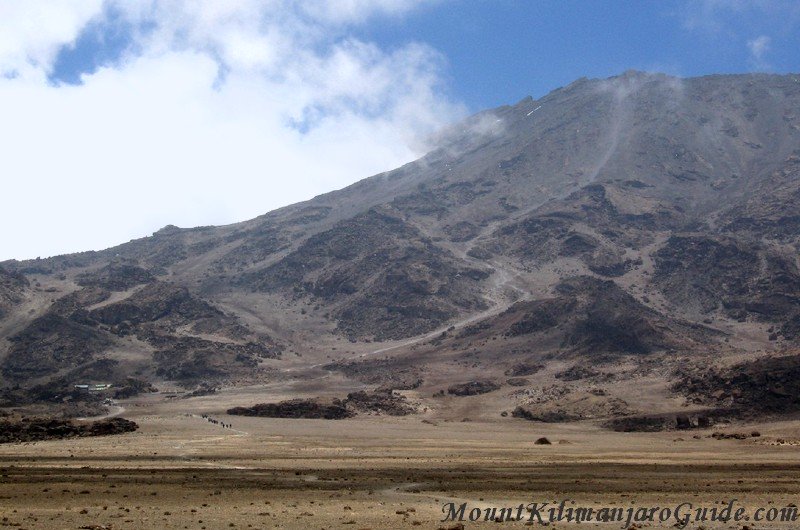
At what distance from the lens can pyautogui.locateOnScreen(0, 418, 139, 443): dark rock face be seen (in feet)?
221

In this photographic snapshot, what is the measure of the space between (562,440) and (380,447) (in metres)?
20.9

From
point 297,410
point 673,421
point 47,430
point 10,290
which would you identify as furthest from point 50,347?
point 673,421

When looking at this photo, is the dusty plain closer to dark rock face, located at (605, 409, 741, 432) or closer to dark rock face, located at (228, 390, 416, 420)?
dark rock face, located at (605, 409, 741, 432)

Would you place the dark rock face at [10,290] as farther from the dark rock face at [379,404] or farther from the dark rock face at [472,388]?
the dark rock face at [472,388]

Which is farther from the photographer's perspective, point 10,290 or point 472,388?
point 10,290

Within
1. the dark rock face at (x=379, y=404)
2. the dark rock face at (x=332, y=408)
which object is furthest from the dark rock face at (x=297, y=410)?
the dark rock face at (x=379, y=404)

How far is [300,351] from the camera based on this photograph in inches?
7303

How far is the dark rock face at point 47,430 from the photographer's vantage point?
221 ft

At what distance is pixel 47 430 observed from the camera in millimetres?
69688

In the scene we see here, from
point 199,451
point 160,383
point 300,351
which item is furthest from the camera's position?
point 300,351

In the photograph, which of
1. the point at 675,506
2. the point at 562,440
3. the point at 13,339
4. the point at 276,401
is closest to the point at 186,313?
the point at 13,339

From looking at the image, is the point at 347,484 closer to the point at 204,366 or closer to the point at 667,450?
the point at 667,450

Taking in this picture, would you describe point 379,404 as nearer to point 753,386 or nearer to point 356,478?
point 753,386

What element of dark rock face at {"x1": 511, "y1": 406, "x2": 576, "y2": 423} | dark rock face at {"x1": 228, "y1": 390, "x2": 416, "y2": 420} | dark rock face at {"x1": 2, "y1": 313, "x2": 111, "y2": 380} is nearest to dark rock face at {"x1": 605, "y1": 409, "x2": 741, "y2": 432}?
dark rock face at {"x1": 511, "y1": 406, "x2": 576, "y2": 423}
